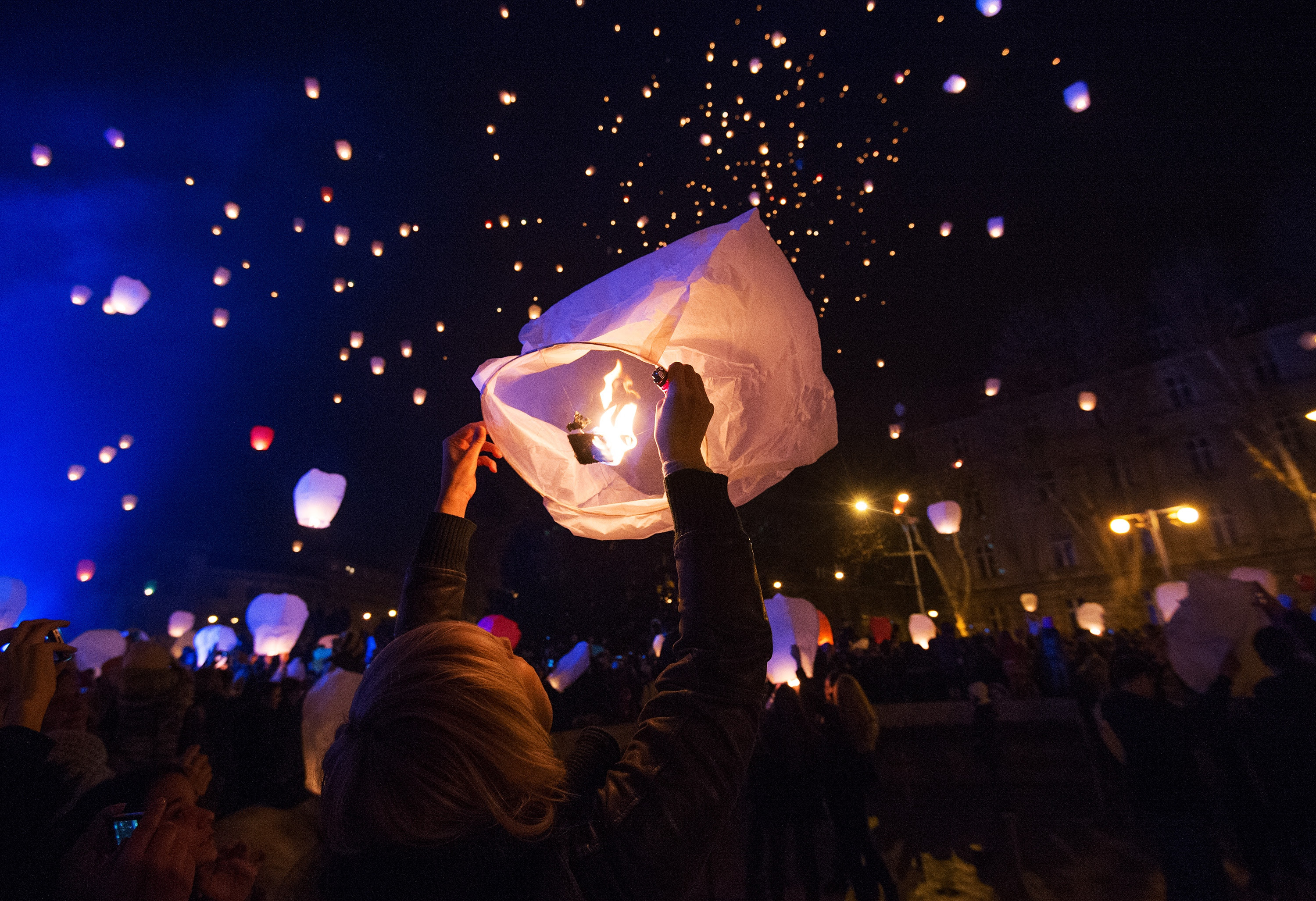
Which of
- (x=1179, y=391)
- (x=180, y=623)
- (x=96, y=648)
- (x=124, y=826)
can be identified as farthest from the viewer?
(x=1179, y=391)

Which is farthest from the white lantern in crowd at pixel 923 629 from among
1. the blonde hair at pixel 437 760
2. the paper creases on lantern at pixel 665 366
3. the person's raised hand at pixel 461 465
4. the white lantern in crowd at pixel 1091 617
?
the blonde hair at pixel 437 760

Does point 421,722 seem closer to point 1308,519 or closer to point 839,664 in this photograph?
point 839,664

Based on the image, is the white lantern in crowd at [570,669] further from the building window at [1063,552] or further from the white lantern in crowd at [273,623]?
the building window at [1063,552]

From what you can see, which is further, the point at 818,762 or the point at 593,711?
the point at 593,711

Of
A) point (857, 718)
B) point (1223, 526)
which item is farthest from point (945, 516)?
point (1223, 526)

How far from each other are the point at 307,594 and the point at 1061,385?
4337cm

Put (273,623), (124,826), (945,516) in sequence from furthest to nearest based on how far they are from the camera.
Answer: (945,516), (273,623), (124,826)

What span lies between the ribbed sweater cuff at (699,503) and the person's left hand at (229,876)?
1.56 metres

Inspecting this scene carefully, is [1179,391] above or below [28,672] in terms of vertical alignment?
above

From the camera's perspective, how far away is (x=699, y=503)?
46.0 inches

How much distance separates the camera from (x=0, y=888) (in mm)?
1554

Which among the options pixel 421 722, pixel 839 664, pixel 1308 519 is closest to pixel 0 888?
pixel 421 722

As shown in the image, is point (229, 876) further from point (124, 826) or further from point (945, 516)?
point (945, 516)

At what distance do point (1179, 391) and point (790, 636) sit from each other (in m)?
30.8
